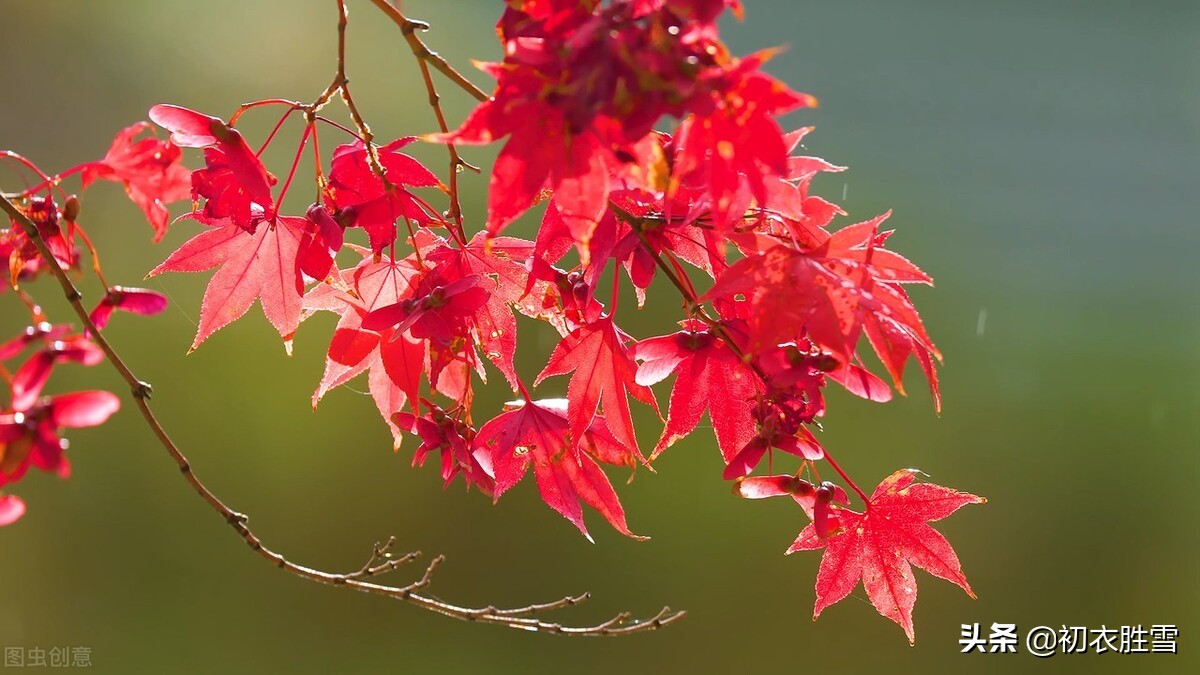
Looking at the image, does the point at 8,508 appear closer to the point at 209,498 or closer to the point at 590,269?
the point at 209,498

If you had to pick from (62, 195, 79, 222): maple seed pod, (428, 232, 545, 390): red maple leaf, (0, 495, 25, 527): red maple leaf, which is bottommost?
(0, 495, 25, 527): red maple leaf

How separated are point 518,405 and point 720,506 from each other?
183 centimetres

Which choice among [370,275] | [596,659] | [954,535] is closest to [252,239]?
[370,275]

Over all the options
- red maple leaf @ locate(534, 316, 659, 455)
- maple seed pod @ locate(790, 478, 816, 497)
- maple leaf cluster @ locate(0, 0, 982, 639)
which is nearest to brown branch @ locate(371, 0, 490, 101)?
maple leaf cluster @ locate(0, 0, 982, 639)

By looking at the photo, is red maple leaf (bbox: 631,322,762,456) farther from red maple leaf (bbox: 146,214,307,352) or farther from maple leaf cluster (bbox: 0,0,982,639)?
red maple leaf (bbox: 146,214,307,352)

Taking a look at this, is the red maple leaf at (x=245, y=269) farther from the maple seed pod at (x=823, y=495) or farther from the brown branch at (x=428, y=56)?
the maple seed pod at (x=823, y=495)

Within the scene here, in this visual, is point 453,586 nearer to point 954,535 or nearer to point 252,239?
point 954,535

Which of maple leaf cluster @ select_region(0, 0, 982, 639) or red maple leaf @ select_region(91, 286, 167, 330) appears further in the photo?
red maple leaf @ select_region(91, 286, 167, 330)

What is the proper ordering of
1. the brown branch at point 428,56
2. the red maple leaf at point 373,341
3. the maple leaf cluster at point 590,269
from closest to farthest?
the maple leaf cluster at point 590,269
the brown branch at point 428,56
the red maple leaf at point 373,341

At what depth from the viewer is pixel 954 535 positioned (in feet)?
7.48

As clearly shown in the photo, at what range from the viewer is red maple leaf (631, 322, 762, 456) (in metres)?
0.51

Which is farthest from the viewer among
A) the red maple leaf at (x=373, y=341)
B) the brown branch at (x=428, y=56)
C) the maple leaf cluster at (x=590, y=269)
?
the red maple leaf at (x=373, y=341)

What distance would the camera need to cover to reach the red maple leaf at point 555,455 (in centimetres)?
57

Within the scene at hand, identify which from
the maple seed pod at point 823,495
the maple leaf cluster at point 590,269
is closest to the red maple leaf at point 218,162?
the maple leaf cluster at point 590,269
